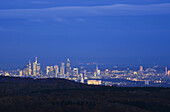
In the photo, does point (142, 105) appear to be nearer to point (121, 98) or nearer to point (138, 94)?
point (121, 98)

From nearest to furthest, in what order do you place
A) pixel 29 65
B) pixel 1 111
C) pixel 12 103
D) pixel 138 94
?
pixel 1 111 < pixel 12 103 < pixel 138 94 < pixel 29 65

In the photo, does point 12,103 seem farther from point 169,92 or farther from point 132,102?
point 169,92

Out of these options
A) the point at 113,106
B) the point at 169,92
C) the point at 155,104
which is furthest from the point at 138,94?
the point at 113,106

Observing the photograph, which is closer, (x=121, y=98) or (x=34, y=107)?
(x=34, y=107)

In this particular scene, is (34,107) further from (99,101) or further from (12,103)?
(99,101)

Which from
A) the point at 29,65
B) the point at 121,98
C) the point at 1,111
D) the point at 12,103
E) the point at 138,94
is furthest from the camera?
the point at 29,65

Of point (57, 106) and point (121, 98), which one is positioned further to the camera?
point (121, 98)

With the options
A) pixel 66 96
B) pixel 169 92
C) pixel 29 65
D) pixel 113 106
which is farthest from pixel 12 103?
pixel 29 65

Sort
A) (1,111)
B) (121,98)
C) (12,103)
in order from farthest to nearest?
(121,98)
(12,103)
(1,111)
